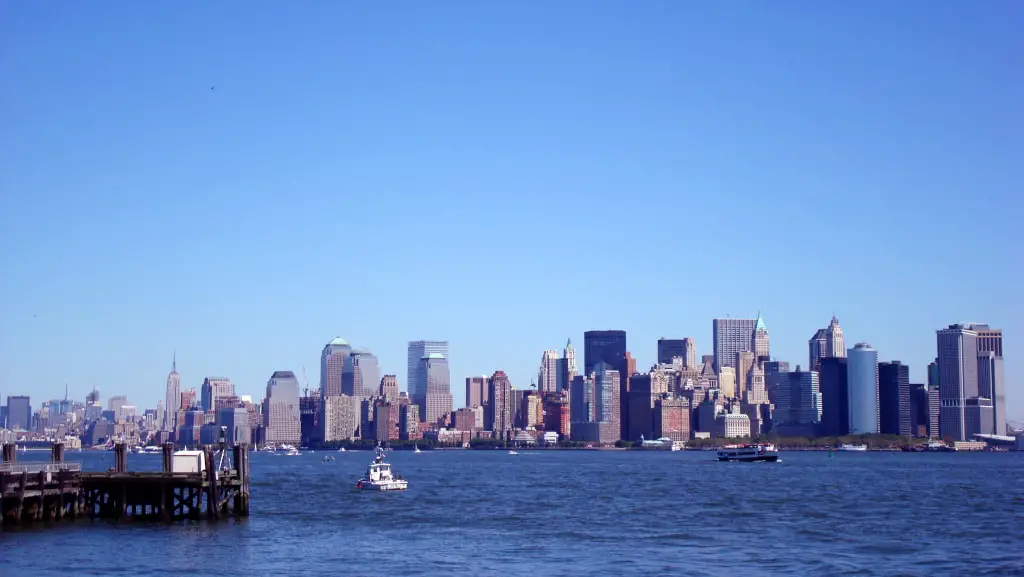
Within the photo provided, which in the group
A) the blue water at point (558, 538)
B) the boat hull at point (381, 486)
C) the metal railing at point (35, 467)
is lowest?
the boat hull at point (381, 486)

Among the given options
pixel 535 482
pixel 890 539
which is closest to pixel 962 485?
pixel 535 482

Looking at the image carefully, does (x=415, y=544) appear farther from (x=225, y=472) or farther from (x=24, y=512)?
(x=24, y=512)

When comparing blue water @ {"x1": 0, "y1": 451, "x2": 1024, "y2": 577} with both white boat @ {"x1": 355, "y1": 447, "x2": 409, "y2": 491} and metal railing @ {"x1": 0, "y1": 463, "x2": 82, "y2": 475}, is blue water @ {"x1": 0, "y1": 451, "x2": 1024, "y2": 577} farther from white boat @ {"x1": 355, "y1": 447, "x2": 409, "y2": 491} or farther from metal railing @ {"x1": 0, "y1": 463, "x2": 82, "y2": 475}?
white boat @ {"x1": 355, "y1": 447, "x2": 409, "y2": 491}

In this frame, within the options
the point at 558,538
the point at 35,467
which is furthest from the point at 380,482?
the point at 558,538

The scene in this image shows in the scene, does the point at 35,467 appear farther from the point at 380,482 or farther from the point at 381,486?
the point at 380,482

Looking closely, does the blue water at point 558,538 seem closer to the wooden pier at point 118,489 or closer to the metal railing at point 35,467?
the wooden pier at point 118,489

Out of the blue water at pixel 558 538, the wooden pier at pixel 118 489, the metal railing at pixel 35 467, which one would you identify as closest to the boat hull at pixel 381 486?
the blue water at pixel 558 538

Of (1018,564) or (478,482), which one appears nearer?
(1018,564)

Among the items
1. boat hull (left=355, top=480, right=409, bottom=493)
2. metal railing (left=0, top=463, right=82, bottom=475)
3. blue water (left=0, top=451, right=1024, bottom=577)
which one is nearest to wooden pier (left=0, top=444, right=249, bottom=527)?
metal railing (left=0, top=463, right=82, bottom=475)
